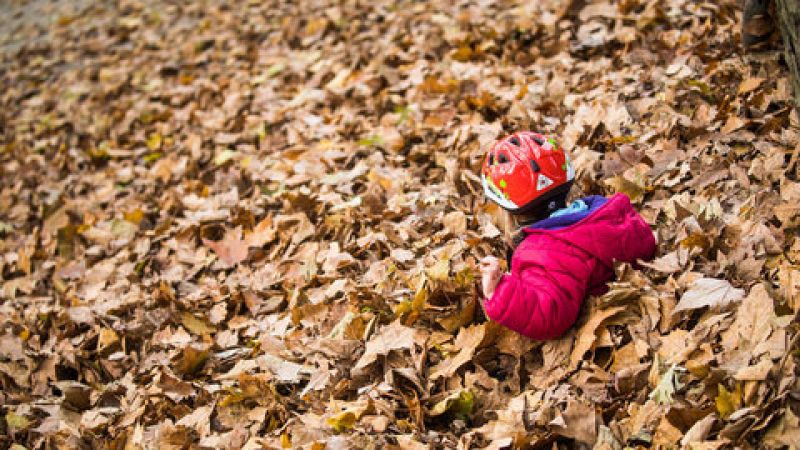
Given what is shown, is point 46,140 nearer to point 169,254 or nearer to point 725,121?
point 169,254

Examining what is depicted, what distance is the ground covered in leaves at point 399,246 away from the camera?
9.43 feet

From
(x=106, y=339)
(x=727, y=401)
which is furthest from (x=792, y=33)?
(x=106, y=339)

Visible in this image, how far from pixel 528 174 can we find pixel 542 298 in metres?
0.56

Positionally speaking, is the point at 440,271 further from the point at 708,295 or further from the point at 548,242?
the point at 708,295

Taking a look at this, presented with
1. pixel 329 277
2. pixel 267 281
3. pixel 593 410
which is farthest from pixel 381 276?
pixel 593 410

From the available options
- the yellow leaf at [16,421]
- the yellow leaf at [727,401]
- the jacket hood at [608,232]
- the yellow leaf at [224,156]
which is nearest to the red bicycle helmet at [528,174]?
the jacket hood at [608,232]

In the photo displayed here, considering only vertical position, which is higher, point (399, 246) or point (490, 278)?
point (490, 278)

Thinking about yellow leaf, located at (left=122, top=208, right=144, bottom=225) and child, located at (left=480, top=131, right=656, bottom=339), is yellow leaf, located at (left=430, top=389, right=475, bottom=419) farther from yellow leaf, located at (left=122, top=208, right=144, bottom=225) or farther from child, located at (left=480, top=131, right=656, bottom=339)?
yellow leaf, located at (left=122, top=208, right=144, bottom=225)

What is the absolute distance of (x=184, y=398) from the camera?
11.8ft

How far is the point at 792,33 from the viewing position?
11.1 ft

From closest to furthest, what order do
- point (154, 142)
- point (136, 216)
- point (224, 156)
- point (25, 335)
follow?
point (25, 335) < point (136, 216) < point (224, 156) < point (154, 142)

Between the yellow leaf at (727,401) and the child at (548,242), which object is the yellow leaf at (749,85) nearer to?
the child at (548,242)

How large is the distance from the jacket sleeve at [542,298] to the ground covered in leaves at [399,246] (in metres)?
0.14

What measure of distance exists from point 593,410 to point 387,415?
881mm
